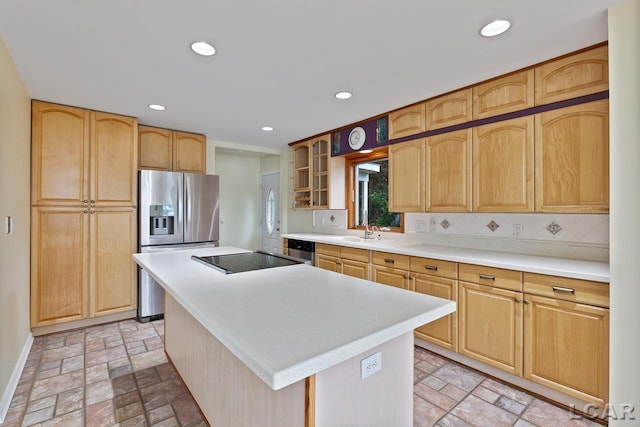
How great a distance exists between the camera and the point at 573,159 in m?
2.01

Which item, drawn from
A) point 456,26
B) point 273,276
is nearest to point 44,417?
point 273,276

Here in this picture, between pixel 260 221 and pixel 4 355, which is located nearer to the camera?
pixel 4 355

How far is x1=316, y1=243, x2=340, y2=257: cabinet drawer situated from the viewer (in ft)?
11.5

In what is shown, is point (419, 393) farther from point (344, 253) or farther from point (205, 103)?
point (205, 103)

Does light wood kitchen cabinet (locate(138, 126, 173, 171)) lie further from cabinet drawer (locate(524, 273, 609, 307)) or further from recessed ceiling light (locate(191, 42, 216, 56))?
cabinet drawer (locate(524, 273, 609, 307))

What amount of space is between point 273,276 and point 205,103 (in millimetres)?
2046

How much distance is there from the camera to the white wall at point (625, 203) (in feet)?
4.97

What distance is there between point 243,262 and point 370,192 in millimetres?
2411

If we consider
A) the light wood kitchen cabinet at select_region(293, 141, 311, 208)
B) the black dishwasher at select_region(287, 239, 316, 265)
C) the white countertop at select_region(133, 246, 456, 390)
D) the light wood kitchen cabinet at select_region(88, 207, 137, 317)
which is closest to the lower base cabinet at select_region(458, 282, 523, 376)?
the white countertop at select_region(133, 246, 456, 390)

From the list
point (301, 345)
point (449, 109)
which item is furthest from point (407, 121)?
point (301, 345)

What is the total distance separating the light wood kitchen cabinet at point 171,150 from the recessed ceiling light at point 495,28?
11.3 ft

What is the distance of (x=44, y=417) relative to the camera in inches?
70.9

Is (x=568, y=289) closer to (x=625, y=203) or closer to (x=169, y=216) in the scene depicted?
(x=625, y=203)

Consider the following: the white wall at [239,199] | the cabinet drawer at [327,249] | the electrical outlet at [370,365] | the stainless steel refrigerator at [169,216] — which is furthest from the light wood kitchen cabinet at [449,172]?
the white wall at [239,199]
